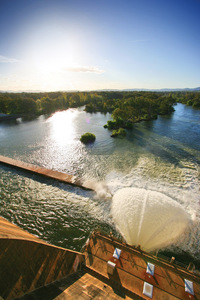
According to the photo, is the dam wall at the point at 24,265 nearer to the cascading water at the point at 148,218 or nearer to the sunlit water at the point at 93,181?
the sunlit water at the point at 93,181

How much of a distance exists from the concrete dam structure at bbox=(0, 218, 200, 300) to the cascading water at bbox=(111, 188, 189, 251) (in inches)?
104

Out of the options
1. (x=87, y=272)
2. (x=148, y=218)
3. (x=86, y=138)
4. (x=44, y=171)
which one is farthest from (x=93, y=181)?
(x=86, y=138)

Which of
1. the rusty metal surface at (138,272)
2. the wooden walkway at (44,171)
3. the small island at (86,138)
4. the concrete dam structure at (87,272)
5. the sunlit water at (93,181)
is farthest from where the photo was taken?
the small island at (86,138)

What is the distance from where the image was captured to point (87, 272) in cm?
788

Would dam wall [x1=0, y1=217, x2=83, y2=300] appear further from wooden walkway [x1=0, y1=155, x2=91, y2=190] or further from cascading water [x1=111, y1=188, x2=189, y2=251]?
wooden walkway [x1=0, y1=155, x2=91, y2=190]

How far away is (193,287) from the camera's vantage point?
7.20 m

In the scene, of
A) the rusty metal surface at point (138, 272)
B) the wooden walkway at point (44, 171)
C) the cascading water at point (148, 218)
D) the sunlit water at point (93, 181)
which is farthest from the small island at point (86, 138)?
the rusty metal surface at point (138, 272)

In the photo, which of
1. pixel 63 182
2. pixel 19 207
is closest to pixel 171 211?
pixel 63 182

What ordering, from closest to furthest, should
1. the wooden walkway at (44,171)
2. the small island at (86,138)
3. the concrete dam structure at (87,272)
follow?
the concrete dam structure at (87,272) < the wooden walkway at (44,171) < the small island at (86,138)

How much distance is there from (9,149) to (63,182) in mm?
19699

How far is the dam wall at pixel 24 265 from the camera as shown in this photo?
3.64 meters

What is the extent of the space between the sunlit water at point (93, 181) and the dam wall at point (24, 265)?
636cm

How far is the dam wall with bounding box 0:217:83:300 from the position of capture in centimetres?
364

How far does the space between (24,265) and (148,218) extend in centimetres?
1168
